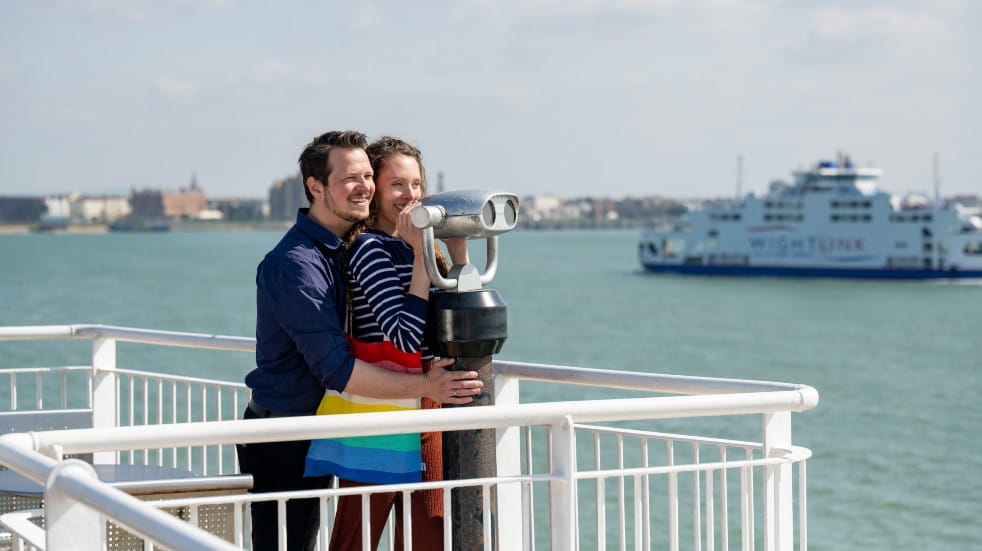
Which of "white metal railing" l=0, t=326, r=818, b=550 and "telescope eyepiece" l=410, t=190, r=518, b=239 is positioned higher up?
"telescope eyepiece" l=410, t=190, r=518, b=239

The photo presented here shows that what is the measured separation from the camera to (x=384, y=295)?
3.48m

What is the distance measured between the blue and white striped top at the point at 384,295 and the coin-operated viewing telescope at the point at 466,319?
0.22ft

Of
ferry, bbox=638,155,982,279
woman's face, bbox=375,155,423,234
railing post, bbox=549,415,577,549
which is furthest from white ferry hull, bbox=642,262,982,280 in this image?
railing post, bbox=549,415,577,549

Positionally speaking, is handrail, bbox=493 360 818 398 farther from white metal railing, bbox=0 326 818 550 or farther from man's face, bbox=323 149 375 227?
man's face, bbox=323 149 375 227

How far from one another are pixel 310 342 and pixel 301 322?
60 mm

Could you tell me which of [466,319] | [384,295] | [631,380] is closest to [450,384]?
[466,319]

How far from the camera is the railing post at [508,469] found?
3.91m

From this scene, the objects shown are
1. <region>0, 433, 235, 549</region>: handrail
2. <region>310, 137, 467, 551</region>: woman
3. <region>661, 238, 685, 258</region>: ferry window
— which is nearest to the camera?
<region>0, 433, 235, 549</region>: handrail

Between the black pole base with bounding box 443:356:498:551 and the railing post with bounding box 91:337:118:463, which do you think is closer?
the black pole base with bounding box 443:356:498:551

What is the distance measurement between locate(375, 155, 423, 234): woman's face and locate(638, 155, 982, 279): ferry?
290ft

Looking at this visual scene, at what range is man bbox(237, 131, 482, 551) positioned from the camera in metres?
3.45

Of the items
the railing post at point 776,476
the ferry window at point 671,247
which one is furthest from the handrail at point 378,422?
the ferry window at point 671,247

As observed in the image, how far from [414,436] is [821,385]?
4068 centimetres

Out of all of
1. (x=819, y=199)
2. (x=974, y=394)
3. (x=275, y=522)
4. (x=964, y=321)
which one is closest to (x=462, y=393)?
(x=275, y=522)
